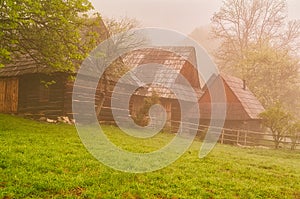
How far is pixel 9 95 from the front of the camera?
1961 cm

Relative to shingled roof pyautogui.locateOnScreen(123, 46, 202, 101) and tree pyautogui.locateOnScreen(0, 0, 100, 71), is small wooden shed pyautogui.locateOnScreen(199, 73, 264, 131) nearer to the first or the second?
shingled roof pyautogui.locateOnScreen(123, 46, 202, 101)

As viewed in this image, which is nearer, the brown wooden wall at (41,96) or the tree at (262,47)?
the brown wooden wall at (41,96)

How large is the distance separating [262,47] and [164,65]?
1528 centimetres

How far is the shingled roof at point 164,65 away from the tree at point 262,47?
9988 millimetres

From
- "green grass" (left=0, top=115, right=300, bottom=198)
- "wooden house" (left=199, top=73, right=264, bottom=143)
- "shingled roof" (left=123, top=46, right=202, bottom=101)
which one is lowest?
"green grass" (left=0, top=115, right=300, bottom=198)

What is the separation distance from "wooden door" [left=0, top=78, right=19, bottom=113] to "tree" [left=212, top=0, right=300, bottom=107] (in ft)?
84.1

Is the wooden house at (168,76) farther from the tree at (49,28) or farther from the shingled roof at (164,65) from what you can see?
the tree at (49,28)

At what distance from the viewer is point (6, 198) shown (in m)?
5.60

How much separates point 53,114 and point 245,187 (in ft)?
46.6

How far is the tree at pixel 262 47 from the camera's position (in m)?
36.3

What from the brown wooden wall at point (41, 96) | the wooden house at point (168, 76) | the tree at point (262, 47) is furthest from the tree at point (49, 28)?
the tree at point (262, 47)

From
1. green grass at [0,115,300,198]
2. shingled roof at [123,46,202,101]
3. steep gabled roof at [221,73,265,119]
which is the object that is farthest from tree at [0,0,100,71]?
steep gabled roof at [221,73,265,119]

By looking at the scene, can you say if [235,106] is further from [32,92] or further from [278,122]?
[32,92]

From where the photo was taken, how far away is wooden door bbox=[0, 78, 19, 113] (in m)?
19.3
